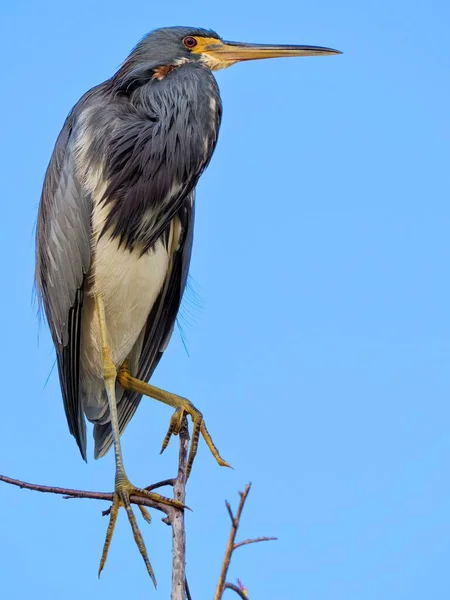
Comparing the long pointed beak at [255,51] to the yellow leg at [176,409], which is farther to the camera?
the long pointed beak at [255,51]

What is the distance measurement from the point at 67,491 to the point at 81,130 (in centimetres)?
213

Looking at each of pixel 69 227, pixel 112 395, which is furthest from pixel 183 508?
pixel 69 227

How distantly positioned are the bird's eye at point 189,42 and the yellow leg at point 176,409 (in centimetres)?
154

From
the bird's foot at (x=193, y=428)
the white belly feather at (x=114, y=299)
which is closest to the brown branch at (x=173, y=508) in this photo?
the bird's foot at (x=193, y=428)

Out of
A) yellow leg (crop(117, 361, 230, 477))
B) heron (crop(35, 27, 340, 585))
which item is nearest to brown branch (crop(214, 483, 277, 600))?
yellow leg (crop(117, 361, 230, 477))

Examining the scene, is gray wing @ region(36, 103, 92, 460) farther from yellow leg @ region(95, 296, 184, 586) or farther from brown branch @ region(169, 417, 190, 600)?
brown branch @ region(169, 417, 190, 600)

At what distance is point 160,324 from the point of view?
15.3 ft

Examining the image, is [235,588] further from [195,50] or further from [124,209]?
[195,50]

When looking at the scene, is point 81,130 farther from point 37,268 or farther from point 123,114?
point 37,268

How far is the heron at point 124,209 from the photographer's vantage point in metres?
4.07

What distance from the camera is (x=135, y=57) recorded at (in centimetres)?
434

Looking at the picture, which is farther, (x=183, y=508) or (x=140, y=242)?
(x=140, y=242)

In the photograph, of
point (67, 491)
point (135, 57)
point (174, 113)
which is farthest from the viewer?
point (135, 57)

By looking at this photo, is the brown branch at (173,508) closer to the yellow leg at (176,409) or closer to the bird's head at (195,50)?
the yellow leg at (176,409)
